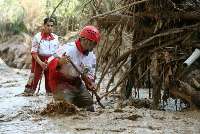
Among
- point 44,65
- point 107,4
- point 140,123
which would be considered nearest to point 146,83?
point 107,4

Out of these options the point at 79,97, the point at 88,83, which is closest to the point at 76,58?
the point at 88,83

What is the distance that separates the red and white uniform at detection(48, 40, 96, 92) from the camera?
6.50m

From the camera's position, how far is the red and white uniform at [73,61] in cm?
650

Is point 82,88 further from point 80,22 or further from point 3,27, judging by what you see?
point 3,27

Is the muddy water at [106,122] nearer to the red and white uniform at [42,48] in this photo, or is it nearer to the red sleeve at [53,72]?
the red sleeve at [53,72]

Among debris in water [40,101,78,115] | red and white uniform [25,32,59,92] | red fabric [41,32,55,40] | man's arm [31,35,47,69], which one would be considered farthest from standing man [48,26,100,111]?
red fabric [41,32,55,40]

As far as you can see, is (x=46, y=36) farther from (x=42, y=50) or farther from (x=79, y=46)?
(x=79, y=46)

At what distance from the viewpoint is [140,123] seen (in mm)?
5598

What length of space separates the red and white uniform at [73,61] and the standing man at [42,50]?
2.79m

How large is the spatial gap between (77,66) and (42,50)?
10.4 ft

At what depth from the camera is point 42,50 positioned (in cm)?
960

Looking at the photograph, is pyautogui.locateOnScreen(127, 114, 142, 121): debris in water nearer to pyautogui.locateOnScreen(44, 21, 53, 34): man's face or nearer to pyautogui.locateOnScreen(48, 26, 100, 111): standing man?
pyautogui.locateOnScreen(48, 26, 100, 111): standing man

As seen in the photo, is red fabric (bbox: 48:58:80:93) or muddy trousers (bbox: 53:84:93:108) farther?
muddy trousers (bbox: 53:84:93:108)

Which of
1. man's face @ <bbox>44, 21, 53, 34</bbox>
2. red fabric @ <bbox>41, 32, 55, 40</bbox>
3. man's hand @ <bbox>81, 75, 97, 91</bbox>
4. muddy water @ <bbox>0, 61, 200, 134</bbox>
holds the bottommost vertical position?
muddy water @ <bbox>0, 61, 200, 134</bbox>
